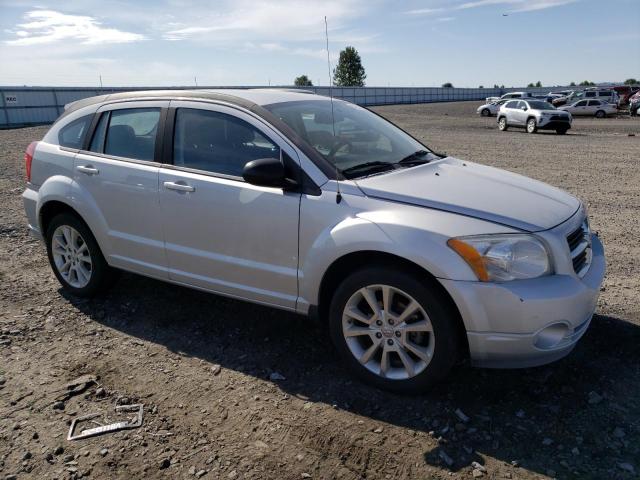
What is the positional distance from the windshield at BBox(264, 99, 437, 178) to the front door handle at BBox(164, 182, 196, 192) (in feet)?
2.58

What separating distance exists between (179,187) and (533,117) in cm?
2409

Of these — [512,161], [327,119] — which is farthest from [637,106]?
[327,119]

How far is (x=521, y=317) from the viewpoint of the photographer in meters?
2.98

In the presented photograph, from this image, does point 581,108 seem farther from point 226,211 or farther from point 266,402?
point 266,402

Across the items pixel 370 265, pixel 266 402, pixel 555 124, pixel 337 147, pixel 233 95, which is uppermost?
pixel 233 95

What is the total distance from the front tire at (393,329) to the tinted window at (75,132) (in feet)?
9.23

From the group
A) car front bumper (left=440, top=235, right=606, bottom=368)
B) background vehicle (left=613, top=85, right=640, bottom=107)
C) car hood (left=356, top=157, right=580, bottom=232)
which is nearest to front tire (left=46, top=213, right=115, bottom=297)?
car hood (left=356, top=157, right=580, bottom=232)

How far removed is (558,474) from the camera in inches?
106

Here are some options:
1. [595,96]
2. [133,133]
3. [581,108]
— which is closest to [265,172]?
[133,133]

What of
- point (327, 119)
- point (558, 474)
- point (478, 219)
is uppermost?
point (327, 119)

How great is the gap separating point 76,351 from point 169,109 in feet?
6.34

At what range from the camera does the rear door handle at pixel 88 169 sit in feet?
14.9

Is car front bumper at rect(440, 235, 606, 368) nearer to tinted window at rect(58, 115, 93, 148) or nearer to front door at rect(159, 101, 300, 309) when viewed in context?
front door at rect(159, 101, 300, 309)

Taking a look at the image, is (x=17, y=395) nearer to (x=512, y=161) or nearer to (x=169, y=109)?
(x=169, y=109)
